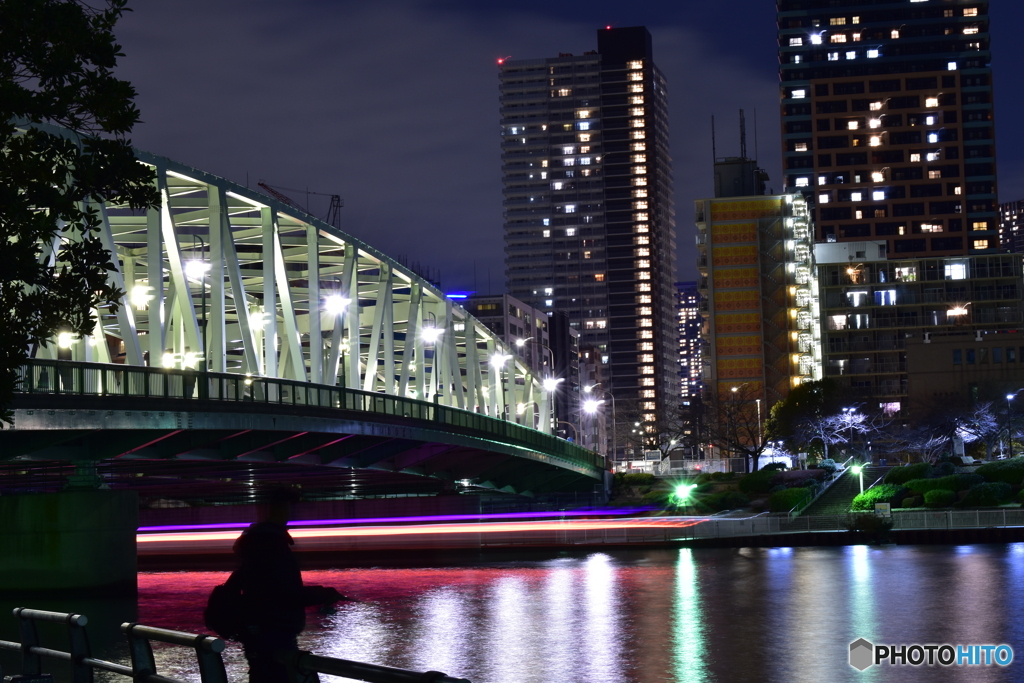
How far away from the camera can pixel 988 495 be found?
217ft

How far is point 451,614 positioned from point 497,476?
160 feet

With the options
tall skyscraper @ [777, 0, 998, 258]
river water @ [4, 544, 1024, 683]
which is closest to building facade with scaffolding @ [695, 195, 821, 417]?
tall skyscraper @ [777, 0, 998, 258]

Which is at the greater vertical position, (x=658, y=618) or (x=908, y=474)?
(x=908, y=474)

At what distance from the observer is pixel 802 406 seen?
126m

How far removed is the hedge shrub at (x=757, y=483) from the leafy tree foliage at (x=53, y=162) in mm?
74197

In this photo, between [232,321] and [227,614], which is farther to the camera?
[232,321]

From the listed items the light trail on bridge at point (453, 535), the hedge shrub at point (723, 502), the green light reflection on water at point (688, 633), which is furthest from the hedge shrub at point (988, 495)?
the green light reflection on water at point (688, 633)

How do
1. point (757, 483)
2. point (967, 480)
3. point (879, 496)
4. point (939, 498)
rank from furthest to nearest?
point (757, 483) < point (967, 480) < point (879, 496) < point (939, 498)

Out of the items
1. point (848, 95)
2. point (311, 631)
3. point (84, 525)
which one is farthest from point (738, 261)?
point (311, 631)

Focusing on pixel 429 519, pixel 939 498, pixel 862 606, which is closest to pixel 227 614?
pixel 862 606

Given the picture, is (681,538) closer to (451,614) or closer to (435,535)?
(435,535)

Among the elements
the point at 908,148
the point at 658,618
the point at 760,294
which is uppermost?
the point at 908,148

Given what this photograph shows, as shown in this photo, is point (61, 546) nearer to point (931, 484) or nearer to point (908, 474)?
point (931, 484)

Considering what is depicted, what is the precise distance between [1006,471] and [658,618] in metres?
50.0
